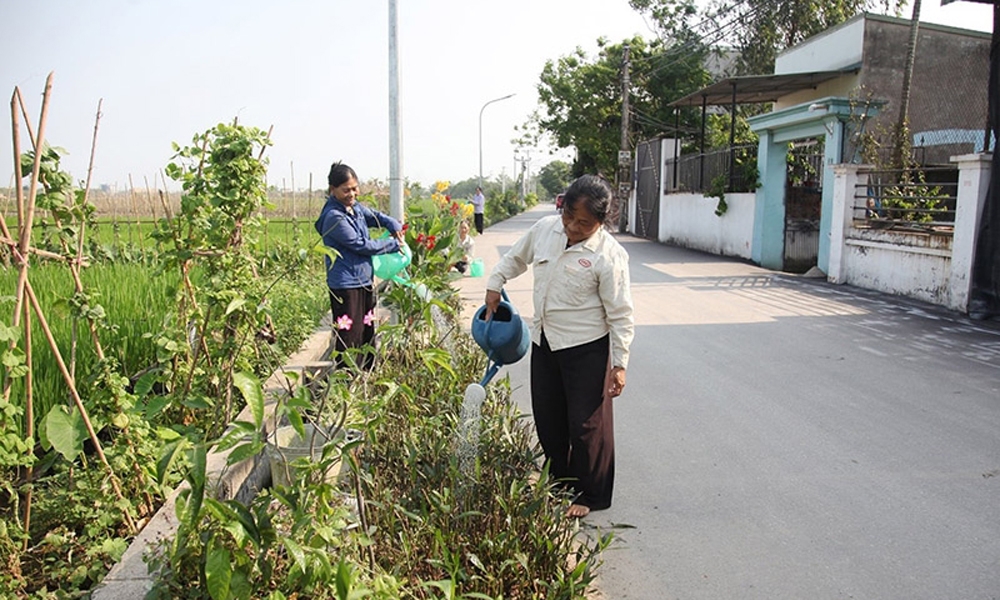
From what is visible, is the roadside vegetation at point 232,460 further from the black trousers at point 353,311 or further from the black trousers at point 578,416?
the black trousers at point 353,311

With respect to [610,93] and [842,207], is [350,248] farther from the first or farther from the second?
[610,93]

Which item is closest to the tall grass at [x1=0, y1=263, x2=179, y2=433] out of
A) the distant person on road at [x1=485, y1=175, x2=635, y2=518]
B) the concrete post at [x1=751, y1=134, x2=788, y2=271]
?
the distant person on road at [x1=485, y1=175, x2=635, y2=518]

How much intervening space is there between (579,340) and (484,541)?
1.02 m

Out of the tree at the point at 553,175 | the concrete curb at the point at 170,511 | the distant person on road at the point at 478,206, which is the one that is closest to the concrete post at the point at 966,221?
the concrete curb at the point at 170,511

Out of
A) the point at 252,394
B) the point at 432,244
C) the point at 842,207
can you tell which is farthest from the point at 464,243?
the point at 252,394

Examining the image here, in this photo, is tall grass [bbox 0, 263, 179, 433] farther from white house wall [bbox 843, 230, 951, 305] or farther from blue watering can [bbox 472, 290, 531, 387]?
white house wall [bbox 843, 230, 951, 305]

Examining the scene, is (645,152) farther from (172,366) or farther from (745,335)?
(172,366)

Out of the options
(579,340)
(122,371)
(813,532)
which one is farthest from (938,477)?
(122,371)

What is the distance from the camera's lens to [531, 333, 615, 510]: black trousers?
131 inches

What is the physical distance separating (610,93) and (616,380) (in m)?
29.0

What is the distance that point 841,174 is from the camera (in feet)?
35.8

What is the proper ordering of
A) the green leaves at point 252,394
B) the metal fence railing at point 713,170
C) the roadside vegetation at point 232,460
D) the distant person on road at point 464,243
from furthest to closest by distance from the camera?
the metal fence railing at point 713,170 → the distant person on road at point 464,243 → the roadside vegetation at point 232,460 → the green leaves at point 252,394

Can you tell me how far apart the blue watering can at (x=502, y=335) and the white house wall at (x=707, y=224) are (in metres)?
11.7

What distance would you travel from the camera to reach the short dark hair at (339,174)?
471 cm
